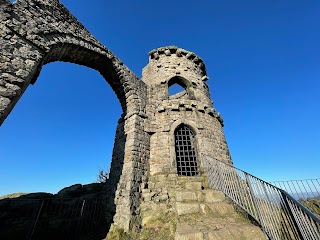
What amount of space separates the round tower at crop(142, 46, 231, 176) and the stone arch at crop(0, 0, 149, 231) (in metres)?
0.67

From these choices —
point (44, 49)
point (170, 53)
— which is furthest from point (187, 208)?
point (170, 53)

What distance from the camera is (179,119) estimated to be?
28.9 ft

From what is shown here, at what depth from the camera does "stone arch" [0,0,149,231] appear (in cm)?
441

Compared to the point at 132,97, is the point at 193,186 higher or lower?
lower

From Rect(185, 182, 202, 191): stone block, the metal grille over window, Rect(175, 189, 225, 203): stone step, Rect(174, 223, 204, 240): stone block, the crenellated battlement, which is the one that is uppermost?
the crenellated battlement

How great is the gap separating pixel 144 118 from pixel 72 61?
3.95m

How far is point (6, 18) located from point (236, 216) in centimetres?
836

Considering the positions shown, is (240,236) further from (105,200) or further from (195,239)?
(105,200)

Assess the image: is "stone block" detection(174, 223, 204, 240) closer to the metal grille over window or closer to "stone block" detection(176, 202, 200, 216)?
"stone block" detection(176, 202, 200, 216)

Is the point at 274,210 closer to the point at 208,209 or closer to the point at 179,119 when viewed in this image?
the point at 208,209

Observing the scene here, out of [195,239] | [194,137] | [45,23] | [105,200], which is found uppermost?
[45,23]

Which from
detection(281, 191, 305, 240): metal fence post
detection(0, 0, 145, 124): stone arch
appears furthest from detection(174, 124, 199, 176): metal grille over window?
detection(281, 191, 305, 240): metal fence post

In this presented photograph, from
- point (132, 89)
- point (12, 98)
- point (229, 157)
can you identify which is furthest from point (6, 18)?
point (229, 157)

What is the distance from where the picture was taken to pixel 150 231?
5477 millimetres
